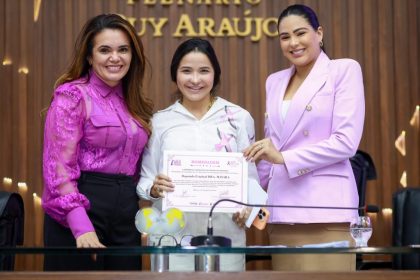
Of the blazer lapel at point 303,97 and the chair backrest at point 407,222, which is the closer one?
the blazer lapel at point 303,97

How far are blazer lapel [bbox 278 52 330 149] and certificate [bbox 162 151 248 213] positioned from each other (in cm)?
44

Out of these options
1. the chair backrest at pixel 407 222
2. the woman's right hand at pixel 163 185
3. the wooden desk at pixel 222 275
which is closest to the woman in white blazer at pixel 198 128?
the woman's right hand at pixel 163 185

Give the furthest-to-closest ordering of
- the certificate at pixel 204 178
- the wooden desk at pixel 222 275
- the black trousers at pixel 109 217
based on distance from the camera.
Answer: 1. the black trousers at pixel 109 217
2. the certificate at pixel 204 178
3. the wooden desk at pixel 222 275

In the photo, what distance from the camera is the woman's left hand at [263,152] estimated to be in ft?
8.94

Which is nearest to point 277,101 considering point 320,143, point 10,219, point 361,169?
point 320,143

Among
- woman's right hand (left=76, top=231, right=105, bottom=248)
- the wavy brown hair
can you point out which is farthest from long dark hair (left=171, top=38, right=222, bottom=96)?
woman's right hand (left=76, top=231, right=105, bottom=248)

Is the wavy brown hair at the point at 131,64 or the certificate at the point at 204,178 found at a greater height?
the wavy brown hair at the point at 131,64

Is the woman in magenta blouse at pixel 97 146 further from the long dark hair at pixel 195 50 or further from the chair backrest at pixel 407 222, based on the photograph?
the chair backrest at pixel 407 222

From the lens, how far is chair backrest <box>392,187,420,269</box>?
11.6ft

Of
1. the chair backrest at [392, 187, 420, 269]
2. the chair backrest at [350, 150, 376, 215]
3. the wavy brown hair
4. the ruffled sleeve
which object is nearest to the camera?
the ruffled sleeve

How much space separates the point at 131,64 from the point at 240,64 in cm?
243

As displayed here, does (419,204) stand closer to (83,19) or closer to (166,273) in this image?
(166,273)

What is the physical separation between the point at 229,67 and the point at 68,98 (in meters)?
2.65

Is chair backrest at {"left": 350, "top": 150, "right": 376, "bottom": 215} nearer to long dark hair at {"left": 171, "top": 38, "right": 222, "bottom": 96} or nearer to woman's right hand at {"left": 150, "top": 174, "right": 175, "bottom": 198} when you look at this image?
long dark hair at {"left": 171, "top": 38, "right": 222, "bottom": 96}
